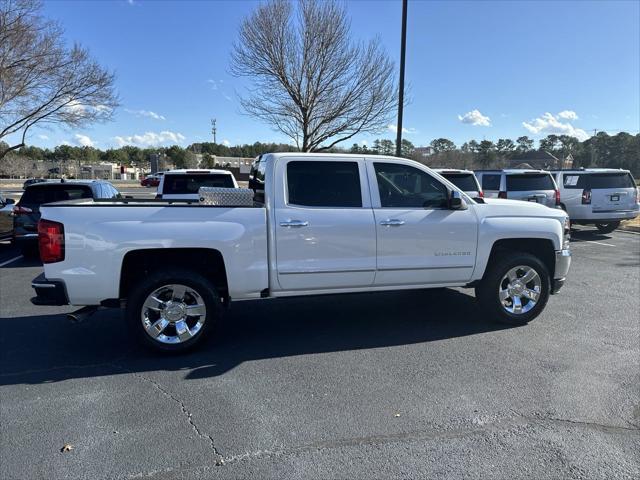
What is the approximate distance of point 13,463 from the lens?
2830 millimetres

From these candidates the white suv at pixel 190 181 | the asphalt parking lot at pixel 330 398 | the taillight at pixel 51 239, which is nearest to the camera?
the asphalt parking lot at pixel 330 398

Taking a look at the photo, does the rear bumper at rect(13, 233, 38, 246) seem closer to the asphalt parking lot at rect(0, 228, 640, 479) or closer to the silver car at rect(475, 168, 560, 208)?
the asphalt parking lot at rect(0, 228, 640, 479)

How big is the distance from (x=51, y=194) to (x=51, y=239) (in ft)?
19.6

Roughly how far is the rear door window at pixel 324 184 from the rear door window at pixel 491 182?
9626 mm

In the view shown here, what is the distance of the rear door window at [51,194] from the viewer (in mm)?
9148

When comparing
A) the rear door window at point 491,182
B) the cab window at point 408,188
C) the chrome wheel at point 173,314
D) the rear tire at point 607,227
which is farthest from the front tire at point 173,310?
the rear tire at point 607,227

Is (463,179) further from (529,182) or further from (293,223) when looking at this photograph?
(293,223)

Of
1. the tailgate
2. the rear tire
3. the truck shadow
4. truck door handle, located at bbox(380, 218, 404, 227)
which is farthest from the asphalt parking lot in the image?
the rear tire

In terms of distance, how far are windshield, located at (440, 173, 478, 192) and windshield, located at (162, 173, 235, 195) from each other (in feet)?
18.0

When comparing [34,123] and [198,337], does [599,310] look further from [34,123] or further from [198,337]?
[34,123]

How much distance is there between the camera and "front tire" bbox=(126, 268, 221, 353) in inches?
171

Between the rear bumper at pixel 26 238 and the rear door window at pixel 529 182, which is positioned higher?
the rear door window at pixel 529 182

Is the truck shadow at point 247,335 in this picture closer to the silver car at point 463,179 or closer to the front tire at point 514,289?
the front tire at point 514,289

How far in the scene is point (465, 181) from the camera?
11477mm
